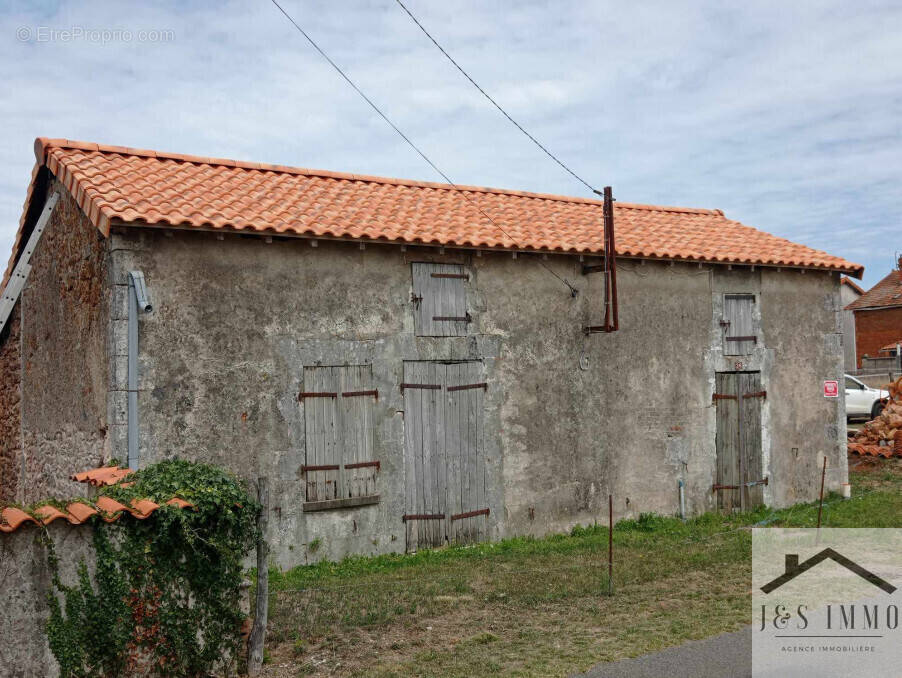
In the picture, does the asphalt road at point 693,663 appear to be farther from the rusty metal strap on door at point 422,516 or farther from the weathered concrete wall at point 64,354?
the weathered concrete wall at point 64,354

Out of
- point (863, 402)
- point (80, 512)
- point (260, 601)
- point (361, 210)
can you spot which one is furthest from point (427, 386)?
point (863, 402)

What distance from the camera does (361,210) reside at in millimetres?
10789

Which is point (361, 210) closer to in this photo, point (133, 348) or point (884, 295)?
point (133, 348)

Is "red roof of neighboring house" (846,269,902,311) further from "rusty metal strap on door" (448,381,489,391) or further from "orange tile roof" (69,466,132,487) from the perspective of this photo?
"orange tile roof" (69,466,132,487)

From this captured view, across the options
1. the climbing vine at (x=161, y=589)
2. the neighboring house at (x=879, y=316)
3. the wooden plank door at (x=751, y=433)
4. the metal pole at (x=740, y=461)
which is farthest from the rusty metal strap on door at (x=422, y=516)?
the neighboring house at (x=879, y=316)

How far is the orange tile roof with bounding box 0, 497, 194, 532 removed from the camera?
5098mm

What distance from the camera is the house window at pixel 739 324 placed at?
1281 centimetres

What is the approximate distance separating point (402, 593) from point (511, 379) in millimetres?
3735

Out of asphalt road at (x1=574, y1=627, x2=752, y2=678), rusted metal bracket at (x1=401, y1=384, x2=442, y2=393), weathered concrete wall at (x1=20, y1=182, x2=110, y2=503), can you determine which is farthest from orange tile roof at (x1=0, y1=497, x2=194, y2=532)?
rusted metal bracket at (x1=401, y1=384, x2=442, y2=393)

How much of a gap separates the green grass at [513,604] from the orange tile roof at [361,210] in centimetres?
376

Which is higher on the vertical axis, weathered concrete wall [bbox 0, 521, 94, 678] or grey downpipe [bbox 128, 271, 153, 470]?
grey downpipe [bbox 128, 271, 153, 470]

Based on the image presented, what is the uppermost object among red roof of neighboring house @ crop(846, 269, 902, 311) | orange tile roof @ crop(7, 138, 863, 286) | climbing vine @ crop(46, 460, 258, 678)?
red roof of neighboring house @ crop(846, 269, 902, 311)

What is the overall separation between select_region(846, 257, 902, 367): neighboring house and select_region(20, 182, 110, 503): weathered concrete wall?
113ft

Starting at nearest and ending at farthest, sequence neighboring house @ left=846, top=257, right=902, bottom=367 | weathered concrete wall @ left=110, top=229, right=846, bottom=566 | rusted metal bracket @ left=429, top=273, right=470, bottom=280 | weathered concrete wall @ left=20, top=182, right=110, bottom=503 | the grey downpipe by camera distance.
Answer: the grey downpipe
weathered concrete wall @ left=110, top=229, right=846, bottom=566
weathered concrete wall @ left=20, top=182, right=110, bottom=503
rusted metal bracket @ left=429, top=273, right=470, bottom=280
neighboring house @ left=846, top=257, right=902, bottom=367
